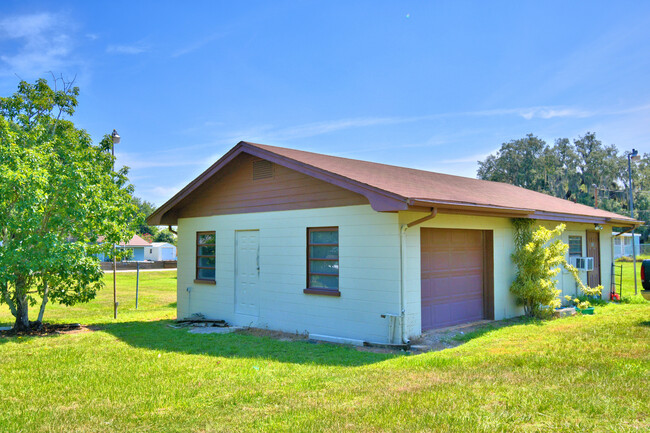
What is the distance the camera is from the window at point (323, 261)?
390 inches

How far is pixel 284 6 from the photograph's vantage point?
42.7ft

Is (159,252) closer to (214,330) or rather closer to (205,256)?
(205,256)

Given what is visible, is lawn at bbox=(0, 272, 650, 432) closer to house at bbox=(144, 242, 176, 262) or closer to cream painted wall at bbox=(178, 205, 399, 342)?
cream painted wall at bbox=(178, 205, 399, 342)

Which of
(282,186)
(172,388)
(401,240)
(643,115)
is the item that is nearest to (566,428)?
(172,388)

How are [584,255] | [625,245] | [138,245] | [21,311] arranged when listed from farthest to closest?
[138,245] < [625,245] < [584,255] < [21,311]

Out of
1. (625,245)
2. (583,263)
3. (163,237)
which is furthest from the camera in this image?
(163,237)

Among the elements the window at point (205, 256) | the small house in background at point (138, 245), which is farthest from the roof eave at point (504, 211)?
the small house in background at point (138, 245)

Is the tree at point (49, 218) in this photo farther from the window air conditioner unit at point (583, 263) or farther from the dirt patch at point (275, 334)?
the window air conditioner unit at point (583, 263)

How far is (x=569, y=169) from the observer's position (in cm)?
5488

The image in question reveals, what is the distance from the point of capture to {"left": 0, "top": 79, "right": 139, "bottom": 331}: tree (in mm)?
9697

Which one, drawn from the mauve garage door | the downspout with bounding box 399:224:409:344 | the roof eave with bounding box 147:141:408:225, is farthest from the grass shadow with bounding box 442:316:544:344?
the roof eave with bounding box 147:141:408:225

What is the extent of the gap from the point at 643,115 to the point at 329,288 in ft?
79.5

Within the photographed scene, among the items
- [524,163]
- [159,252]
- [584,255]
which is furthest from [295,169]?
[524,163]

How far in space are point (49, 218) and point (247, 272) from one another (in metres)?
4.57
